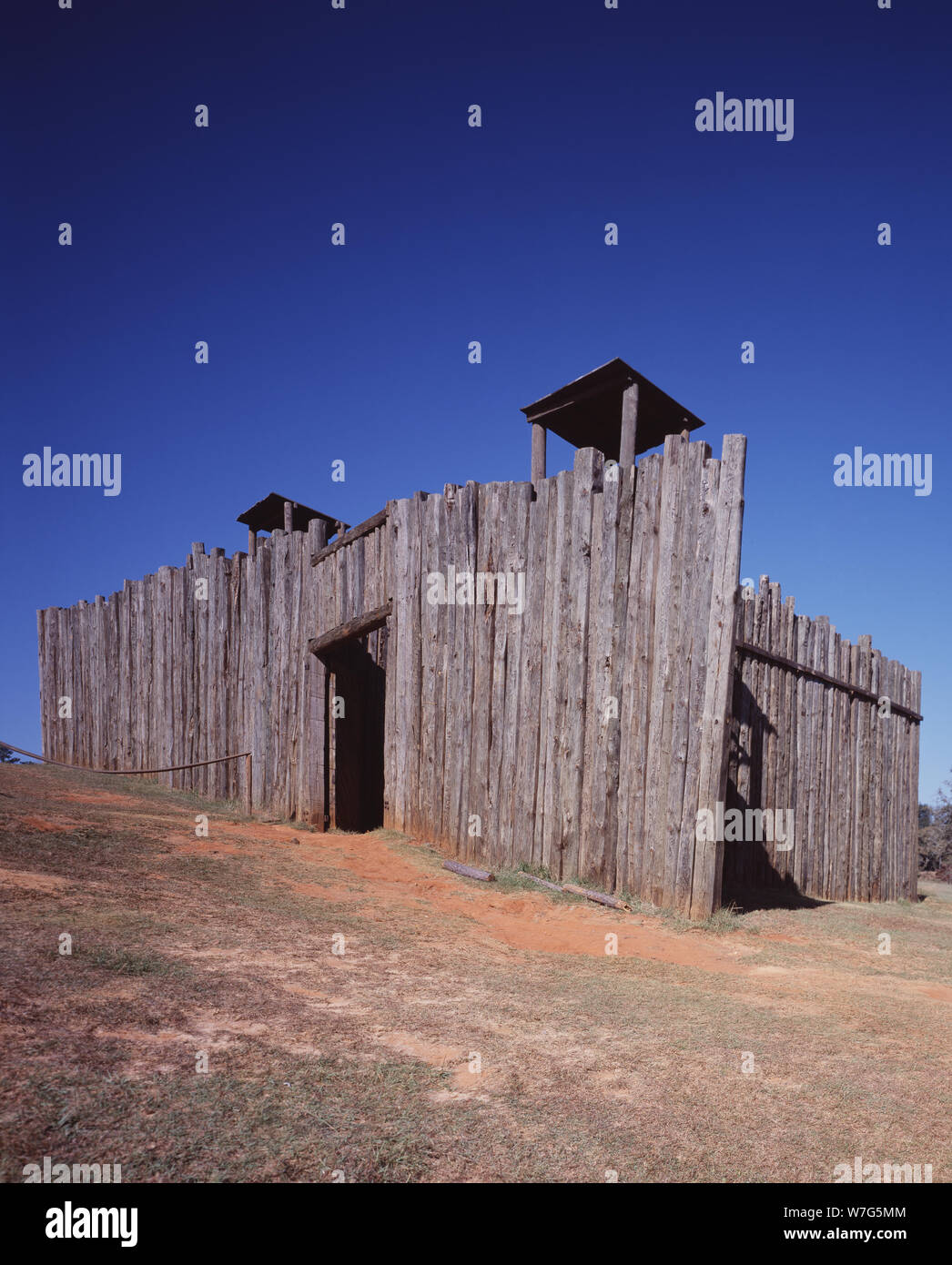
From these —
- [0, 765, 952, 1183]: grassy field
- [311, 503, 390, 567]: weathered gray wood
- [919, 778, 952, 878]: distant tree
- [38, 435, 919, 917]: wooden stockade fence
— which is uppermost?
[311, 503, 390, 567]: weathered gray wood

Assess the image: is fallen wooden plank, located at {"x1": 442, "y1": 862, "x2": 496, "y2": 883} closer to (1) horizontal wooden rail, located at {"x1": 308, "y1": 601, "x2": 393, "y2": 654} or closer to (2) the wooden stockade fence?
(2) the wooden stockade fence

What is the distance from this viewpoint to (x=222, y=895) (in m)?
5.67

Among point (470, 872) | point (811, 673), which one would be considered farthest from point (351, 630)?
point (811, 673)

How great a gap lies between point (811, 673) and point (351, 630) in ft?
18.8

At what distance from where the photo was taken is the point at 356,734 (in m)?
10.6

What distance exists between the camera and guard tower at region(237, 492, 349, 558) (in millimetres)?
13352

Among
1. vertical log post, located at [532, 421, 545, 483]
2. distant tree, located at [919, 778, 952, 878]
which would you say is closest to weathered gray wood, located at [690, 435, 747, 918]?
vertical log post, located at [532, 421, 545, 483]

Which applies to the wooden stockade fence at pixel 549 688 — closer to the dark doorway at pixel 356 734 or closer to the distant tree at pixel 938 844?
the dark doorway at pixel 356 734

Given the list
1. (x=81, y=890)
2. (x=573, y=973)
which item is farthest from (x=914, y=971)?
(x=81, y=890)

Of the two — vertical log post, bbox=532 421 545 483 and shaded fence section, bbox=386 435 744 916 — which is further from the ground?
vertical log post, bbox=532 421 545 483

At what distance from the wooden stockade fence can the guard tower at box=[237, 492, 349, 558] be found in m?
1.86

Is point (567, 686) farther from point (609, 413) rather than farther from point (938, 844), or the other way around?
point (938, 844)

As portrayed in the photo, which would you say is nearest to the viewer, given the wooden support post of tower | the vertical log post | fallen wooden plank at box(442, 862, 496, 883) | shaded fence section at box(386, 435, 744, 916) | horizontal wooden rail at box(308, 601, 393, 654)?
shaded fence section at box(386, 435, 744, 916)

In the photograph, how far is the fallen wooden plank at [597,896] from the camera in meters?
6.78
